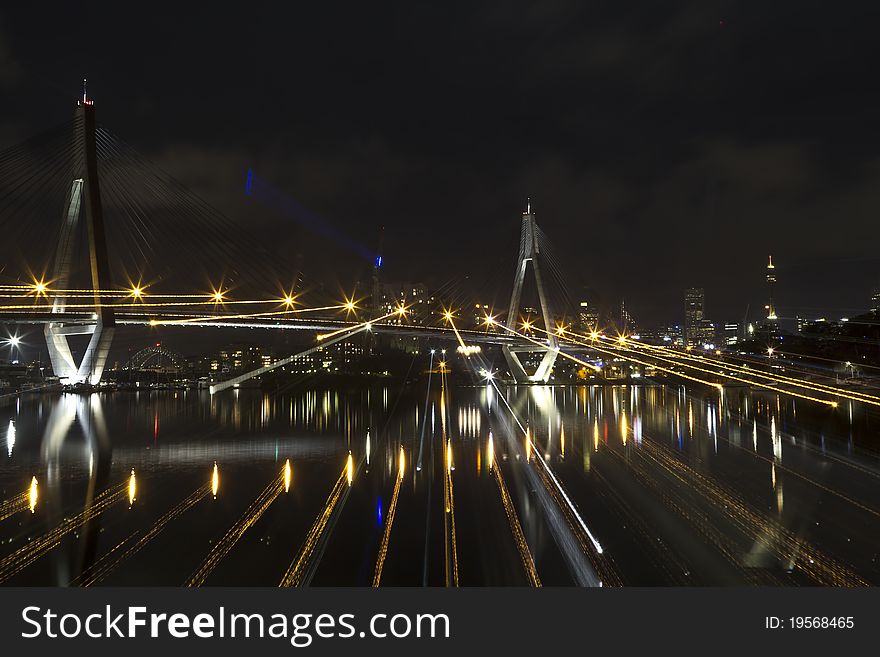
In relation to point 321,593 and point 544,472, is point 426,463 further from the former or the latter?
point 321,593

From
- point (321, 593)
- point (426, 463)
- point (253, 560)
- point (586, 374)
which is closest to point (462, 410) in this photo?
point (426, 463)

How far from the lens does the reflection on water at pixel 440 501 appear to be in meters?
5.81

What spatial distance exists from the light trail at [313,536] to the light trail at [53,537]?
2.54 meters

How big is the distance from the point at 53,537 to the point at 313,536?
283 centimetres

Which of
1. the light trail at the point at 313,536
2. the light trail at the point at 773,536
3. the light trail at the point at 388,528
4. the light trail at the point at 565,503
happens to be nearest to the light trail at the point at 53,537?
the light trail at the point at 313,536

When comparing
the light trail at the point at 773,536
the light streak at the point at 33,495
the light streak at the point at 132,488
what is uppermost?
the light streak at the point at 33,495

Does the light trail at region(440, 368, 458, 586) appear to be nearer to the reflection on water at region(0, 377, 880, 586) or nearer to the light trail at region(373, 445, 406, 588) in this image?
the reflection on water at region(0, 377, 880, 586)

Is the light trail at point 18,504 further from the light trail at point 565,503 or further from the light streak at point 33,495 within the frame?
the light trail at point 565,503

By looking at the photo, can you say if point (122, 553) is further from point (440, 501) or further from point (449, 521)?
point (440, 501)

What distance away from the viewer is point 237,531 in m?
6.89

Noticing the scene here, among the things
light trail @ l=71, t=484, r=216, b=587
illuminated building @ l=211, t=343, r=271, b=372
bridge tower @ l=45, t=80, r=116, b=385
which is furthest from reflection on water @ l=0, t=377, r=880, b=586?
illuminated building @ l=211, t=343, r=271, b=372

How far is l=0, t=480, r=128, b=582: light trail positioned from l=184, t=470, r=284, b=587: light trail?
1679 millimetres

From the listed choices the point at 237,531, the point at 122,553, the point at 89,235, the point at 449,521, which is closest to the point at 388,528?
the point at 449,521

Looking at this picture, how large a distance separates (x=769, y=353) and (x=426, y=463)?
31.6 metres
